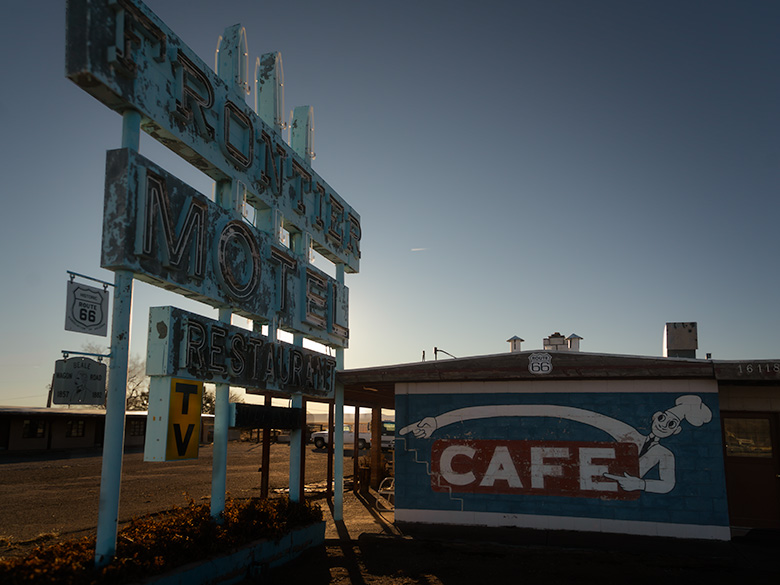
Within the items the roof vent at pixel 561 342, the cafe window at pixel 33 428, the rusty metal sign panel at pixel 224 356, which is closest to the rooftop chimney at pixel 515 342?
the roof vent at pixel 561 342

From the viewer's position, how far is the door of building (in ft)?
43.7

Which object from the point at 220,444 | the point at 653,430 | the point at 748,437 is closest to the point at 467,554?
the point at 653,430

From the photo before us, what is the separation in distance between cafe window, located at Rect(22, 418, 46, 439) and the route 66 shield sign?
125 ft

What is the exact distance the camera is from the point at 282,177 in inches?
482

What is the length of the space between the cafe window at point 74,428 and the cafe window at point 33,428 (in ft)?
6.72

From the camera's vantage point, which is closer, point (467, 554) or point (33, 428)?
point (467, 554)

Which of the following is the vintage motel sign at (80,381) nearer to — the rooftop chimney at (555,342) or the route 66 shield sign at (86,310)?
the route 66 shield sign at (86,310)

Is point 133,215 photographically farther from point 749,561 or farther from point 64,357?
point 749,561

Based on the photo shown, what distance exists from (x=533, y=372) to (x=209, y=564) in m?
7.77

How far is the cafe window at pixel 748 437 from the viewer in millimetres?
13648

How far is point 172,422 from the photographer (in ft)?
26.2

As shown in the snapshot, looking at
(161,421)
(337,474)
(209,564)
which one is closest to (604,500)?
(337,474)

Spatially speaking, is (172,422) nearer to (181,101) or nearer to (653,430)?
(181,101)

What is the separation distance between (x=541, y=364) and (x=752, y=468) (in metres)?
5.36
